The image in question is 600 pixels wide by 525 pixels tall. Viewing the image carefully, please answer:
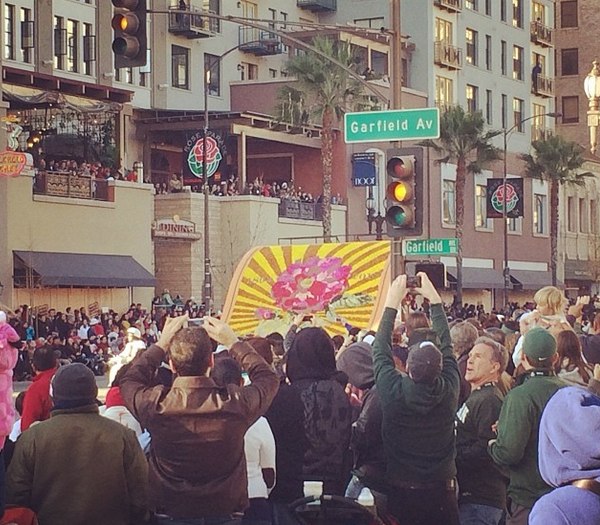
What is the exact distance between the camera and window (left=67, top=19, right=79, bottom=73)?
48000 millimetres

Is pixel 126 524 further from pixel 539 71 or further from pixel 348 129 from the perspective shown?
pixel 539 71

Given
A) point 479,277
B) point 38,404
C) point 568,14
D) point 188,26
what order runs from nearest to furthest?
point 38,404, point 188,26, point 479,277, point 568,14

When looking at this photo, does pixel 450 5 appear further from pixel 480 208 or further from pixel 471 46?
pixel 480 208

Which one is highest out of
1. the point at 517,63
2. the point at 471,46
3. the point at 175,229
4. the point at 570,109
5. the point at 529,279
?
the point at 471,46

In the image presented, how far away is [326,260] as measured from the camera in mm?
18141

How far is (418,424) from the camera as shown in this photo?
26.1ft

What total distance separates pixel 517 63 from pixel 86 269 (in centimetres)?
3766

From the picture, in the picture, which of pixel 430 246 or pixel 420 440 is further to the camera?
pixel 430 246

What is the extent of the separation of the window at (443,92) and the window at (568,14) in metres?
20.5

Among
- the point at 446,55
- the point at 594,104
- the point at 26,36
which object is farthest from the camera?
the point at 446,55

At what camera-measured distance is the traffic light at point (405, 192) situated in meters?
14.6

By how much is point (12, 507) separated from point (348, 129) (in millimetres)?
10159

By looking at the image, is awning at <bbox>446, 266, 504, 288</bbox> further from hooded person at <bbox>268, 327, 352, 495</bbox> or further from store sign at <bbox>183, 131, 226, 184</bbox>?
hooded person at <bbox>268, 327, 352, 495</bbox>

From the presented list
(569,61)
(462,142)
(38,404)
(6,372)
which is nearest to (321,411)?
(6,372)
